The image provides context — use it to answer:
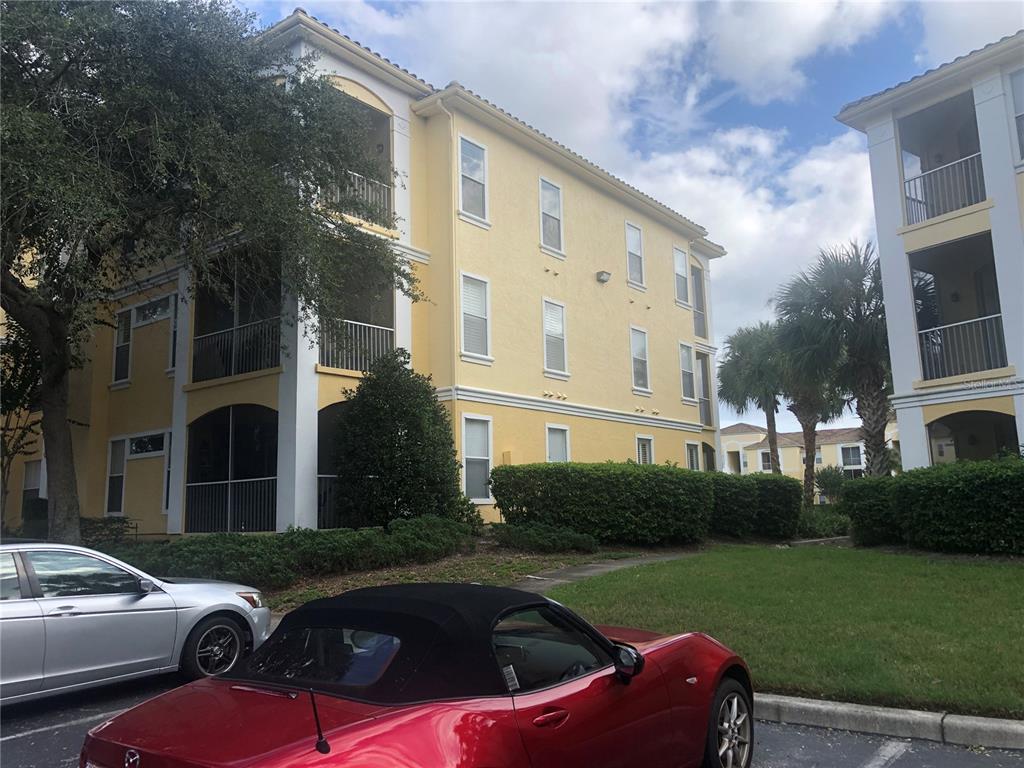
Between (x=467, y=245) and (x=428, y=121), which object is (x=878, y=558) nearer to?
(x=467, y=245)

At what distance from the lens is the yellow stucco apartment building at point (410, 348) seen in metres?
16.0

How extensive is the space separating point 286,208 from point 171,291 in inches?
306

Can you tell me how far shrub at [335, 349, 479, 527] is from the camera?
14.5m

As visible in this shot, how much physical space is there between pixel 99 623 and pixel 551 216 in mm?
16790

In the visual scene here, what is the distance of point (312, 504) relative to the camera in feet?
49.8

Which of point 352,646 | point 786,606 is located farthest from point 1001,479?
point 352,646

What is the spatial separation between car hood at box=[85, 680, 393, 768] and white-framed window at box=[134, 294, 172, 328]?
1756 centimetres

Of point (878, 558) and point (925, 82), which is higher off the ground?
point (925, 82)

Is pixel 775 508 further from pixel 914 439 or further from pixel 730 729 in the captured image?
pixel 730 729

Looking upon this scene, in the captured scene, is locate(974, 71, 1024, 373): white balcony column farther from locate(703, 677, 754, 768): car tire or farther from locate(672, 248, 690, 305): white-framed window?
locate(703, 677, 754, 768): car tire

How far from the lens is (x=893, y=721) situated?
5324mm

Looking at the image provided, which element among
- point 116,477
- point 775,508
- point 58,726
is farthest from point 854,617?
point 116,477

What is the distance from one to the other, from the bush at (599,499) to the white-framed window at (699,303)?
13266 mm

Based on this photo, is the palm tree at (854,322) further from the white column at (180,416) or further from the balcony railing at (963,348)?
the white column at (180,416)
